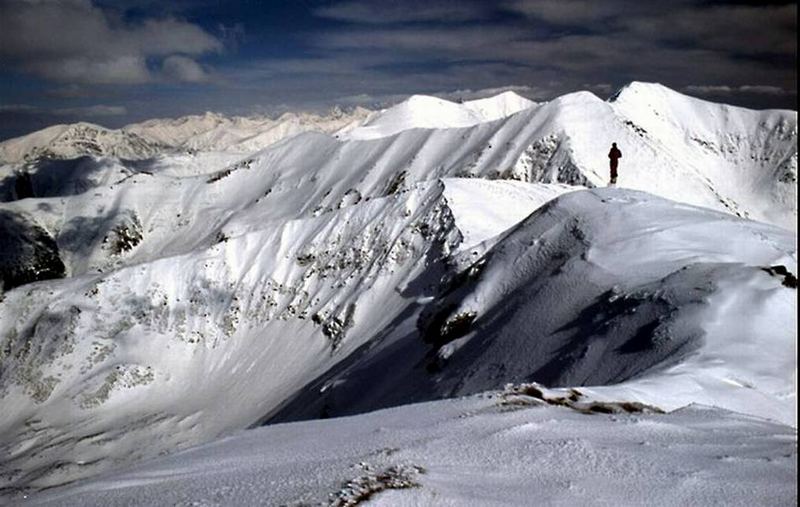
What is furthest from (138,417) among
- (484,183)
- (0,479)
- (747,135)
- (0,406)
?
(747,135)

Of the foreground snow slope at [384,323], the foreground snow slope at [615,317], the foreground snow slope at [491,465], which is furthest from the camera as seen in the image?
the foreground snow slope at [384,323]

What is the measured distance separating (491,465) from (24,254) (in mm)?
183905

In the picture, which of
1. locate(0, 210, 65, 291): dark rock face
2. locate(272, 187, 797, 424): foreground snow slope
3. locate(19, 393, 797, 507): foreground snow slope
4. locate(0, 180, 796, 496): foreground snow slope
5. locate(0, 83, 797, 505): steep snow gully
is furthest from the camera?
locate(0, 210, 65, 291): dark rock face

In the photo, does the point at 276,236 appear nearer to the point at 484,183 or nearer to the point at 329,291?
the point at 329,291

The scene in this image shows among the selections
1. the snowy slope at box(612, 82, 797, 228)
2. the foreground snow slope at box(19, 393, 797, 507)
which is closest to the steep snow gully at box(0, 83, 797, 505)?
the foreground snow slope at box(19, 393, 797, 507)

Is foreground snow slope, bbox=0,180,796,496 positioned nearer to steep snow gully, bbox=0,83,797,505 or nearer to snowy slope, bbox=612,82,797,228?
steep snow gully, bbox=0,83,797,505

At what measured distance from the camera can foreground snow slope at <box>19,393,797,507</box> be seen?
25.7 ft

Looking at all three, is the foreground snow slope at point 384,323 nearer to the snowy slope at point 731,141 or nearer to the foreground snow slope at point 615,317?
the foreground snow slope at point 615,317

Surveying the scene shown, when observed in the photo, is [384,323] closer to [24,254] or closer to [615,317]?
[615,317]

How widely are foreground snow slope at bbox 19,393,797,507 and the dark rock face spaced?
175 metres

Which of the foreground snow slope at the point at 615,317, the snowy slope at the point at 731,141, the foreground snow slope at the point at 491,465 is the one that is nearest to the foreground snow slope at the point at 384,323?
the foreground snow slope at the point at 615,317

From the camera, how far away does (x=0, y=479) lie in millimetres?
69375

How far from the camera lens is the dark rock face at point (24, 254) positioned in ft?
526

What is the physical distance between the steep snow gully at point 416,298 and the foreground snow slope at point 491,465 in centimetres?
10
